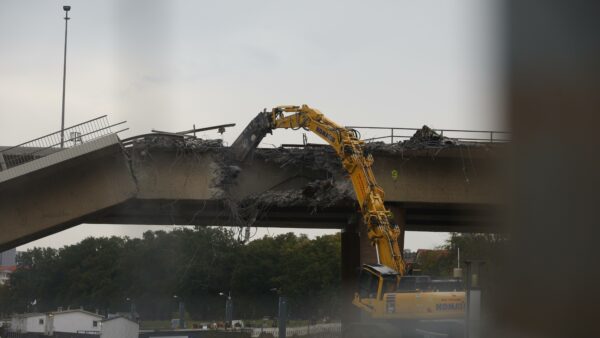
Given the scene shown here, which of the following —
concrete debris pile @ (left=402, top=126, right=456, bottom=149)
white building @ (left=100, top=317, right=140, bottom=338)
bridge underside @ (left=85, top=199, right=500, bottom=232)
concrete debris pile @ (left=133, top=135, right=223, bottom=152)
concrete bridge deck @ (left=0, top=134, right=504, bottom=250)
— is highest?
concrete debris pile @ (left=402, top=126, right=456, bottom=149)

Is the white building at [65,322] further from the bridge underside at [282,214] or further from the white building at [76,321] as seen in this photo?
the bridge underside at [282,214]

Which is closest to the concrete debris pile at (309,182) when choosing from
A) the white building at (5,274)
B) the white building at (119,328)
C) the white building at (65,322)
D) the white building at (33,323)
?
the white building at (119,328)

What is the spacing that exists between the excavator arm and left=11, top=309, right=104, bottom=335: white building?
1165 cm

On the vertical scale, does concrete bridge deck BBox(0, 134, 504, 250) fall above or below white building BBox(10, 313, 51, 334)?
above

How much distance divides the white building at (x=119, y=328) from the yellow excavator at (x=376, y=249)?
6.04 meters

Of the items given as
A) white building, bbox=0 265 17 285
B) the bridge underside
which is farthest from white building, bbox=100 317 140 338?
white building, bbox=0 265 17 285

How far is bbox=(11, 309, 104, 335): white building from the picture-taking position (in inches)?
1402

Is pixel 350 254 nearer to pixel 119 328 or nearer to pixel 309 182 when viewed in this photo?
pixel 309 182

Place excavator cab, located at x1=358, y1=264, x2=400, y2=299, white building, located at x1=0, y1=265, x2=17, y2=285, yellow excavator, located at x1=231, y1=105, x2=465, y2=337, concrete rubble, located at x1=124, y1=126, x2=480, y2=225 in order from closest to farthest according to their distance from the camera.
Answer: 1. yellow excavator, located at x1=231, y1=105, x2=465, y2=337
2. excavator cab, located at x1=358, y1=264, x2=400, y2=299
3. concrete rubble, located at x1=124, y1=126, x2=480, y2=225
4. white building, located at x1=0, y1=265, x2=17, y2=285

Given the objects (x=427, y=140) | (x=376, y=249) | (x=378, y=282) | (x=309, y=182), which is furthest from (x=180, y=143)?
(x=378, y=282)

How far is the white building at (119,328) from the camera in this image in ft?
72.2

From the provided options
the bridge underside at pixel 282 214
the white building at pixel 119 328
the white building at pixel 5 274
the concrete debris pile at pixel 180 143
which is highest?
the concrete debris pile at pixel 180 143

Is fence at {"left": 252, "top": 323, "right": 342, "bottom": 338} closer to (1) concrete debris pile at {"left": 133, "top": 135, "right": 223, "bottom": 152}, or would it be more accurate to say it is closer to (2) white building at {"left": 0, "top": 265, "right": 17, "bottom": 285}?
(1) concrete debris pile at {"left": 133, "top": 135, "right": 223, "bottom": 152}

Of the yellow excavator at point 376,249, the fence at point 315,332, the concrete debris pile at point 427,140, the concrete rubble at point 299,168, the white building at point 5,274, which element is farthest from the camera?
the white building at point 5,274
